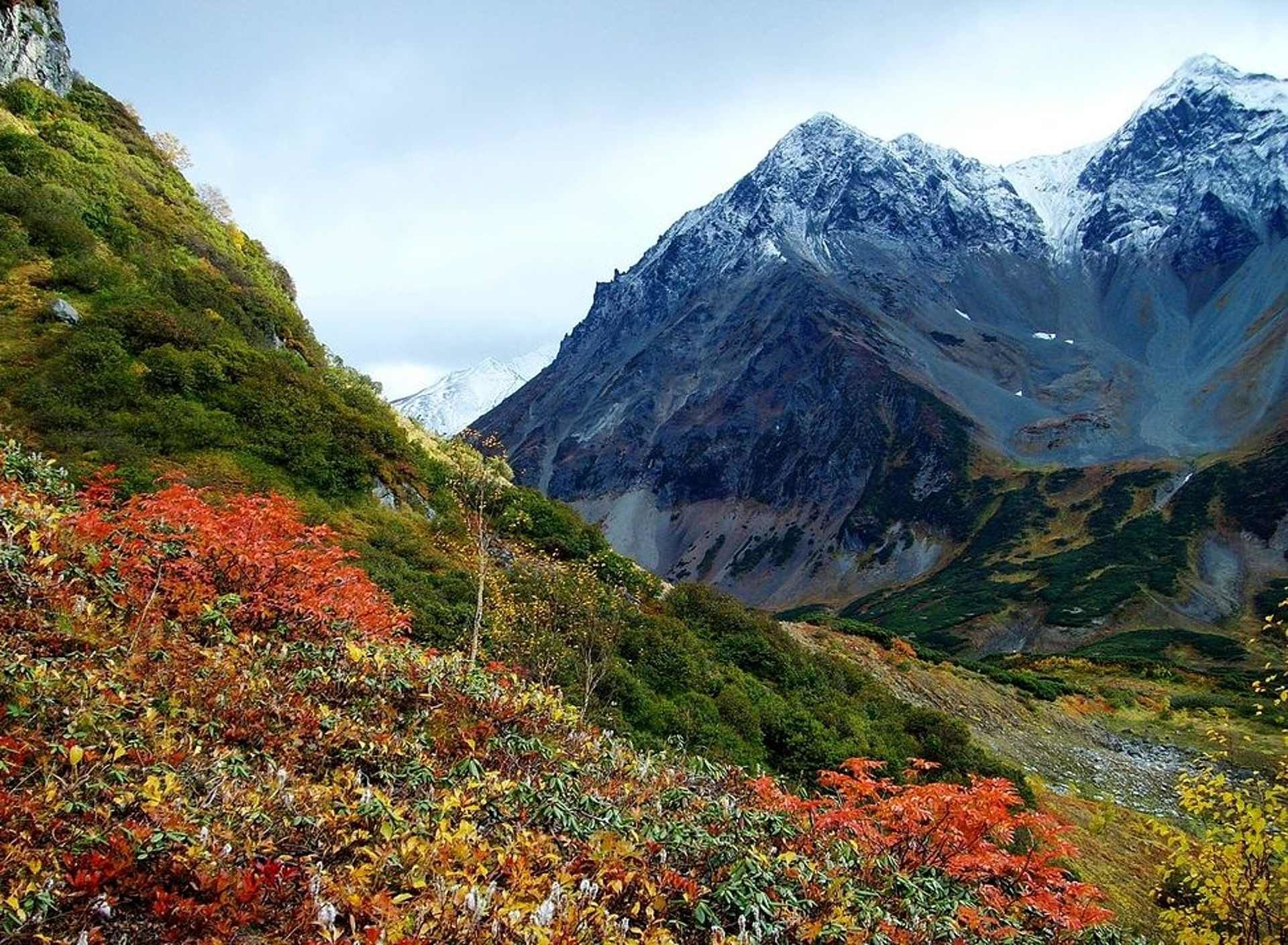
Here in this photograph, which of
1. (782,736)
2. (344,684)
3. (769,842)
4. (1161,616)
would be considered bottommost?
(1161,616)

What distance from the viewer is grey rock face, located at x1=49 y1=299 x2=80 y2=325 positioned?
18.2 metres

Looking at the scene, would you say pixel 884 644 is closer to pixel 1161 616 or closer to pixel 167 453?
pixel 167 453

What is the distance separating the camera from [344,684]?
24.6 feet

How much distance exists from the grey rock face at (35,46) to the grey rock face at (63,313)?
60.0 ft

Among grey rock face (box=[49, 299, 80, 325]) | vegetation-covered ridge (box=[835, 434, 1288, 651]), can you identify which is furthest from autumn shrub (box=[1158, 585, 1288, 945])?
vegetation-covered ridge (box=[835, 434, 1288, 651])

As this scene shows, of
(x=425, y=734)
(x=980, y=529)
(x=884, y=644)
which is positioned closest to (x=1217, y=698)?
(x=884, y=644)

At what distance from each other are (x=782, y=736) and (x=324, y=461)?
1418cm

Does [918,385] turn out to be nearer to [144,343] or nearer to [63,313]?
[144,343]

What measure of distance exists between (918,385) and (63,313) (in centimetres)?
14230

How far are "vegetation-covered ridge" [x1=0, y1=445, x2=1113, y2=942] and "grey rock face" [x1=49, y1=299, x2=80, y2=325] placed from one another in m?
10.7

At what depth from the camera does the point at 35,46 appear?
30.1 meters

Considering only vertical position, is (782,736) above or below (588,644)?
below

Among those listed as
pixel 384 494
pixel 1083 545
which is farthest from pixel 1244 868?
pixel 1083 545

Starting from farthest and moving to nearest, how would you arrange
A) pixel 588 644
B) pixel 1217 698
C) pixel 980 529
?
pixel 980 529, pixel 1217 698, pixel 588 644
